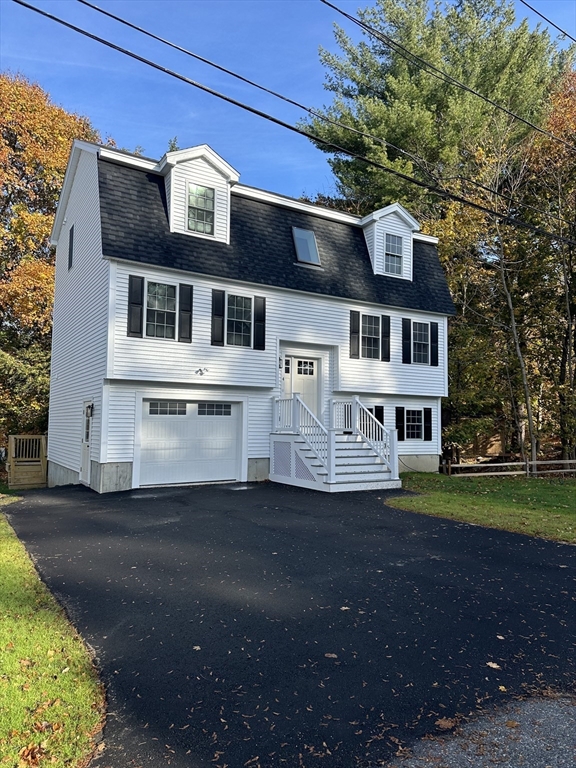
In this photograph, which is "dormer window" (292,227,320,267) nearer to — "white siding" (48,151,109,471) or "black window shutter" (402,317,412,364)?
"black window shutter" (402,317,412,364)

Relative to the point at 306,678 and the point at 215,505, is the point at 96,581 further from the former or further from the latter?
the point at 215,505

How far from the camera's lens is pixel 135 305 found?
11914 mm

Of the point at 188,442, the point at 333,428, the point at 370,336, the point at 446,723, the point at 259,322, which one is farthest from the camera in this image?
the point at 370,336

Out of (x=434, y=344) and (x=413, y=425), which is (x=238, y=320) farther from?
(x=434, y=344)

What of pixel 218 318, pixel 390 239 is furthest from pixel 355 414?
pixel 390 239

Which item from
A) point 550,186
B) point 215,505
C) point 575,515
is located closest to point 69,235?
point 215,505

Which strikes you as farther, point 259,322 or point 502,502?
point 259,322

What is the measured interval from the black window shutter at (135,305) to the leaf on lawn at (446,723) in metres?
10.4

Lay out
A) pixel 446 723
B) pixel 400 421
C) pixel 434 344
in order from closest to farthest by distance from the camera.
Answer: pixel 446 723
pixel 400 421
pixel 434 344

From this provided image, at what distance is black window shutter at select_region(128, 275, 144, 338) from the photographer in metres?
11.8

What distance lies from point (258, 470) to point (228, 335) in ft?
12.1

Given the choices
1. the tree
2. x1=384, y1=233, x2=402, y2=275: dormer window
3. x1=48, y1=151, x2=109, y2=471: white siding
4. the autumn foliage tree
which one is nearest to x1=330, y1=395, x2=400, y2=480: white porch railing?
x1=384, y1=233, x2=402, y2=275: dormer window

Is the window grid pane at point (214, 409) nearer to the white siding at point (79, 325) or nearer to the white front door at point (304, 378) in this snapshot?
the white front door at point (304, 378)

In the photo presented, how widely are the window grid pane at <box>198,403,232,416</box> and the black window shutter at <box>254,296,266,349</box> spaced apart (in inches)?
70.5
